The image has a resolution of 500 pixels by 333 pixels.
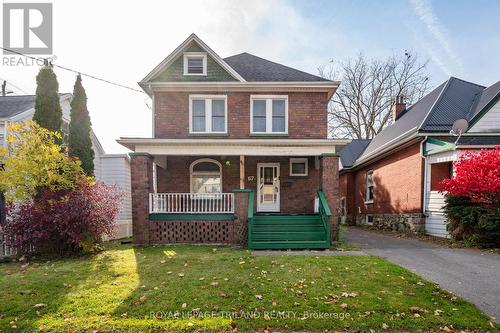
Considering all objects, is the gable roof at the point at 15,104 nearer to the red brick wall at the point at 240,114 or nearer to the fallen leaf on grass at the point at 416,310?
the red brick wall at the point at 240,114

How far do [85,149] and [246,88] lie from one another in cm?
741

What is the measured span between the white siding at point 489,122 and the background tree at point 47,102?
53.9ft

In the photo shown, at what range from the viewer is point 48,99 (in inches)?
402

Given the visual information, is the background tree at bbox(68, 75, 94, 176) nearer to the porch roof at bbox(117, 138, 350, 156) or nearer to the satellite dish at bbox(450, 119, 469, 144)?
the porch roof at bbox(117, 138, 350, 156)

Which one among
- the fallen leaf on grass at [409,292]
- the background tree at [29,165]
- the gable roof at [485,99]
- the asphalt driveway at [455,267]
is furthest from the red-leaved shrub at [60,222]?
the gable roof at [485,99]

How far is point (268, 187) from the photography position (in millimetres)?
13062

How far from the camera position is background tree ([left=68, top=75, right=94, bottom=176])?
1171 centimetres

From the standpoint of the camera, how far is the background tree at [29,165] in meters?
7.98

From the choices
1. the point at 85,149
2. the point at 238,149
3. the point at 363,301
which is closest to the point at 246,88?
Result: the point at 238,149

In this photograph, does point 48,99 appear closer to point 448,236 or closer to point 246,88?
point 246,88

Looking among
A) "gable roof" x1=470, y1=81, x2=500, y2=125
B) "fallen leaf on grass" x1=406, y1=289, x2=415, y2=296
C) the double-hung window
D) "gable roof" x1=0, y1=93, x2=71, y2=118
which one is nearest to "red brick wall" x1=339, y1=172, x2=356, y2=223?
the double-hung window

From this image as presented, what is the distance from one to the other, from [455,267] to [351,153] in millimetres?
15748

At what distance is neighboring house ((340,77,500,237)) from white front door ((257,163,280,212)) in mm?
6247

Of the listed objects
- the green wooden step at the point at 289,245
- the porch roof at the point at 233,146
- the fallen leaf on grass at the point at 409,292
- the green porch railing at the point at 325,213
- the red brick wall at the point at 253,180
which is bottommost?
the green wooden step at the point at 289,245
